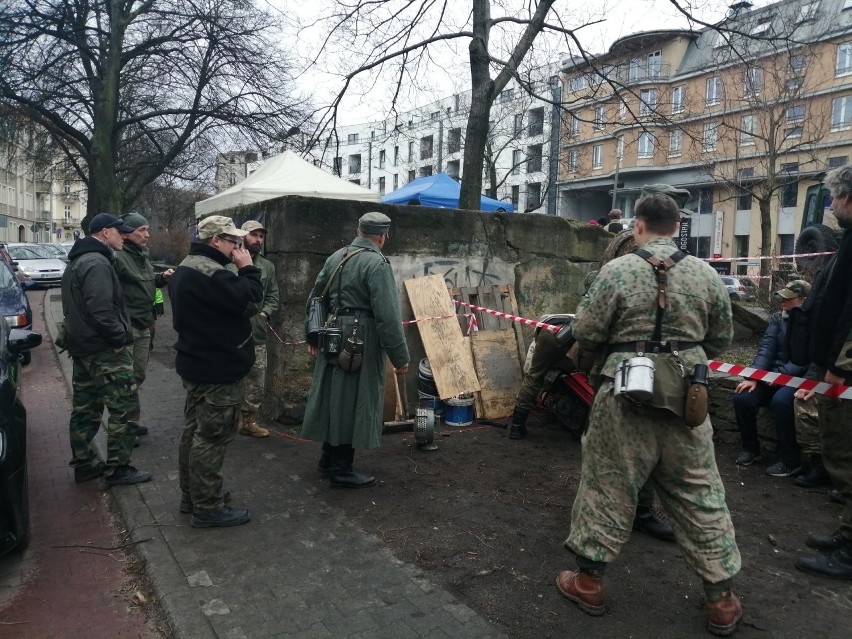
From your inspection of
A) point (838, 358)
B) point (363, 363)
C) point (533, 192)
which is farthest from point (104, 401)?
point (533, 192)

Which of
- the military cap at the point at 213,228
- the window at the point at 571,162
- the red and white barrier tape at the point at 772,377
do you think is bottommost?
the red and white barrier tape at the point at 772,377

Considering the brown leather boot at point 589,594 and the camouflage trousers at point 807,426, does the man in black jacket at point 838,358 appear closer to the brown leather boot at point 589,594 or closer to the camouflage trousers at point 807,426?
the brown leather boot at point 589,594

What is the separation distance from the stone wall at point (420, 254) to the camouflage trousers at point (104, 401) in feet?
5.07

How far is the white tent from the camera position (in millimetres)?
8883

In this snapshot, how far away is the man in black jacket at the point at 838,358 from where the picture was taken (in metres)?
3.32

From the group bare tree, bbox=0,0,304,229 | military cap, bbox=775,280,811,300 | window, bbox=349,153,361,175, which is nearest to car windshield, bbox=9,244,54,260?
bare tree, bbox=0,0,304,229

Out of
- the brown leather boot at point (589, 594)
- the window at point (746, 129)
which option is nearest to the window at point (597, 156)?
the window at point (746, 129)

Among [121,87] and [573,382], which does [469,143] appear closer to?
[573,382]

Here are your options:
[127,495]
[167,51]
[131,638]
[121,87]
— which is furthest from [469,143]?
[121,87]

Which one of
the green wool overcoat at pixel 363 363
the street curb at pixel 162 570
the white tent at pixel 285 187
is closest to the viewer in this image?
the street curb at pixel 162 570

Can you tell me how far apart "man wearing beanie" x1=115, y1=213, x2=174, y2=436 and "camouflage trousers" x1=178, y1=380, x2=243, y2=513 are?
74.4 inches

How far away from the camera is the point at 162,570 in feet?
11.1

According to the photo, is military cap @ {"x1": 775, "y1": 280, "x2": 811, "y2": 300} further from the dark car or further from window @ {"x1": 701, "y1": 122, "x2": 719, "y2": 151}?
the dark car

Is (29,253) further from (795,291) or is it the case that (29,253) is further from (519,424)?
(795,291)
